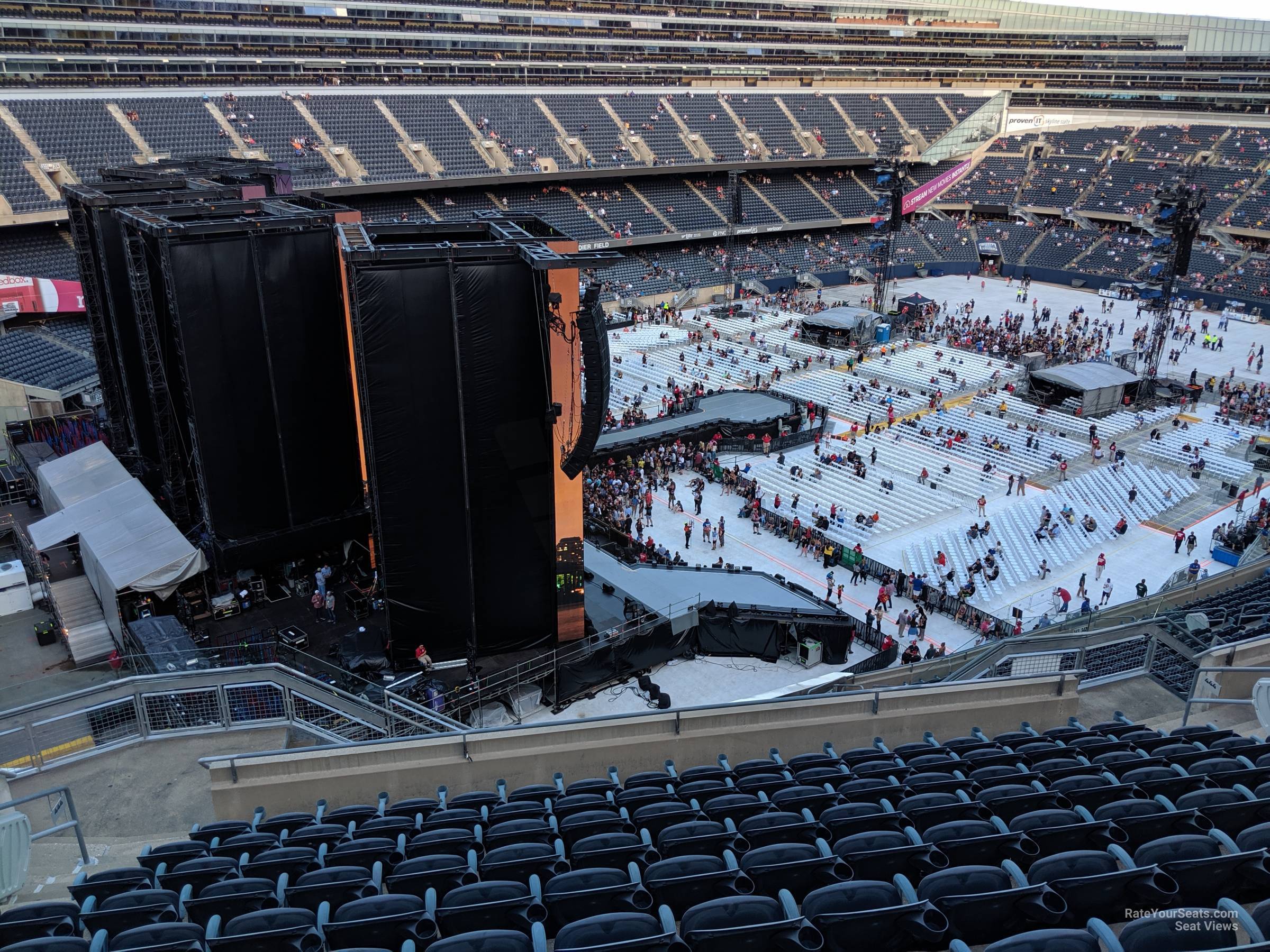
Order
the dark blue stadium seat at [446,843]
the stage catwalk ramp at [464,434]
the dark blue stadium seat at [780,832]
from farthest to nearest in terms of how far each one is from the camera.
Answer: the stage catwalk ramp at [464,434]
the dark blue stadium seat at [446,843]
the dark blue stadium seat at [780,832]

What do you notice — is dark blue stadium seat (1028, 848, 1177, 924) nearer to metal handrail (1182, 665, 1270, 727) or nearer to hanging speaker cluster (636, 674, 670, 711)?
metal handrail (1182, 665, 1270, 727)


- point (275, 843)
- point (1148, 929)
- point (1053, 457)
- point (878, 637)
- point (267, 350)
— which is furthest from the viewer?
point (1053, 457)

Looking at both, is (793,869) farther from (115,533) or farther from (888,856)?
(115,533)

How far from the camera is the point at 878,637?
18.8m

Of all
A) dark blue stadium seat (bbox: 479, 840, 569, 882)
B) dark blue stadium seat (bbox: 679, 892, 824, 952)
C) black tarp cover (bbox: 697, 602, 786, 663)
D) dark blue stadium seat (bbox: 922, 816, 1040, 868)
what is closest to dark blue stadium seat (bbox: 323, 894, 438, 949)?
dark blue stadium seat (bbox: 479, 840, 569, 882)

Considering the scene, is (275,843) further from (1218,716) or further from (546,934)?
(1218,716)

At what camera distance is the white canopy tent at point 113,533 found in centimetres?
1517

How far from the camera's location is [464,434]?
552 inches

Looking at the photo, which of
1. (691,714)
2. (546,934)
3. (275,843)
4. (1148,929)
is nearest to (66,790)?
(275,843)

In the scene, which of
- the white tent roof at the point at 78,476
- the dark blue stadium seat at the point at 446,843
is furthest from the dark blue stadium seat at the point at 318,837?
the white tent roof at the point at 78,476

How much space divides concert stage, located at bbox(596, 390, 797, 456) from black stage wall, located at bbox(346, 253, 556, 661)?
1314 centimetres

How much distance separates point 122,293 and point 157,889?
16.7 m

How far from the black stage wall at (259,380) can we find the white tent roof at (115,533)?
3.13 feet

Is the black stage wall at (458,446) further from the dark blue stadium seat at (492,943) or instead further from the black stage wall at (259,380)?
the dark blue stadium seat at (492,943)
